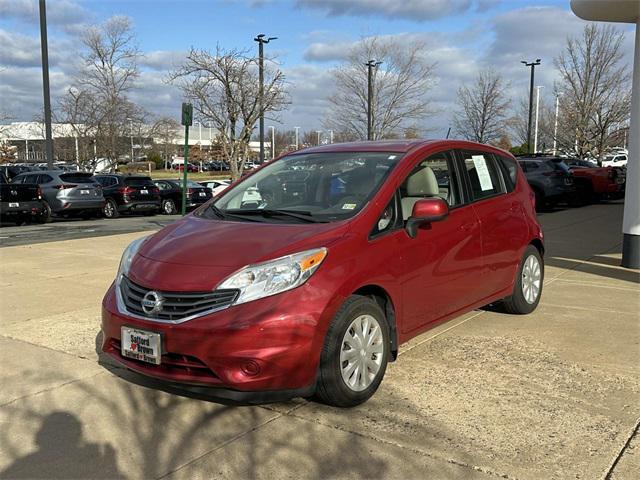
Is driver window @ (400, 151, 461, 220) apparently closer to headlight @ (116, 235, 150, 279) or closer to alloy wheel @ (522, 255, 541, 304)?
alloy wheel @ (522, 255, 541, 304)

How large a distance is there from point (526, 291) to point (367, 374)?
2.74 metres

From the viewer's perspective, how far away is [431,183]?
15.4ft

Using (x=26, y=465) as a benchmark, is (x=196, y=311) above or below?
above

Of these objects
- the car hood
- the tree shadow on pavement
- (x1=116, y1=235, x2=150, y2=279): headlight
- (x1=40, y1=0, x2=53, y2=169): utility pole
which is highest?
(x1=40, y1=0, x2=53, y2=169): utility pole

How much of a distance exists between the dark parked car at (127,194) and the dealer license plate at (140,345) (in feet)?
56.7

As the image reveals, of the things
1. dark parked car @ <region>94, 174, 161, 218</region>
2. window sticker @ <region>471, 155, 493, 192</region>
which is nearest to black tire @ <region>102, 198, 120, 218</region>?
dark parked car @ <region>94, 174, 161, 218</region>

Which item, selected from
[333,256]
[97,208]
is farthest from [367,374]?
[97,208]

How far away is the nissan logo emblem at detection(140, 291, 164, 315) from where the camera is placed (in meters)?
3.58

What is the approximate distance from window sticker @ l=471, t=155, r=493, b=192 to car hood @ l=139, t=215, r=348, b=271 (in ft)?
6.57

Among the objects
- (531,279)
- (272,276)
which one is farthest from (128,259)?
(531,279)

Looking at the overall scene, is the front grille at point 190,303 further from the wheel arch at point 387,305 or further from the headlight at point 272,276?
the wheel arch at point 387,305

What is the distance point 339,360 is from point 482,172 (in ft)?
8.74

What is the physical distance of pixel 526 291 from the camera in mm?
5945

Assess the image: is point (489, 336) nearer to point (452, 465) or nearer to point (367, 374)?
point (367, 374)
